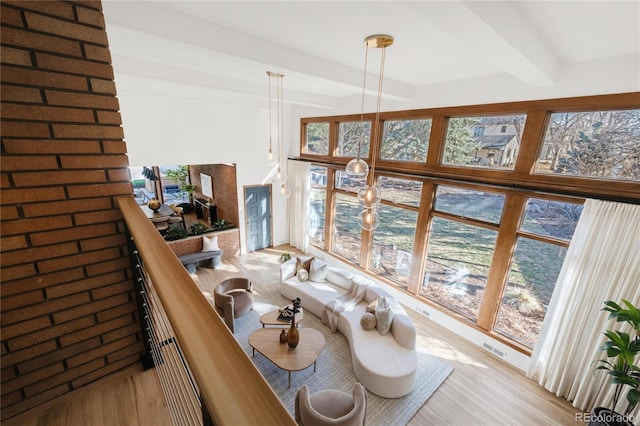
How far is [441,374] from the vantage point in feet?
12.1

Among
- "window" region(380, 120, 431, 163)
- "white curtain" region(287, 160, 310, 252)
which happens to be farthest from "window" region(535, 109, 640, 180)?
"white curtain" region(287, 160, 310, 252)

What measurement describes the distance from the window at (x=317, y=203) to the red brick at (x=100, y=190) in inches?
207

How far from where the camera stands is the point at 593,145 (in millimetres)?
→ 3004

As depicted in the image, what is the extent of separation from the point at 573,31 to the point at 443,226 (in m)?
2.90

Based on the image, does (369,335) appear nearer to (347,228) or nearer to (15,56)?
(347,228)

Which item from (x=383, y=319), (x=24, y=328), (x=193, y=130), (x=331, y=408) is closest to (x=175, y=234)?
(x=193, y=130)

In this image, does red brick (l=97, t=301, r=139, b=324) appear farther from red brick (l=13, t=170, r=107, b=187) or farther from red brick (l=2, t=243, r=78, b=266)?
red brick (l=13, t=170, r=107, b=187)

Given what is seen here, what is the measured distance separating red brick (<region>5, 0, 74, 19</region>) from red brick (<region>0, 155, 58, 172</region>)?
0.63m

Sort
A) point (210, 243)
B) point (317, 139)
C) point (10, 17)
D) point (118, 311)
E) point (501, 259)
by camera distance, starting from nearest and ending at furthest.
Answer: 1. point (10, 17)
2. point (118, 311)
3. point (501, 259)
4. point (210, 243)
5. point (317, 139)

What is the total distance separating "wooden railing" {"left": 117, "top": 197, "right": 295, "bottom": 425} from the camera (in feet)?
1.54

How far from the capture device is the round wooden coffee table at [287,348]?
11.1ft

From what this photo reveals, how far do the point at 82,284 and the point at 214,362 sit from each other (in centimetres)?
134

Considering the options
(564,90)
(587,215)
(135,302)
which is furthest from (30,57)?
(587,215)

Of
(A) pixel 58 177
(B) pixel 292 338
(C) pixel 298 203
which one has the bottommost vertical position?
(B) pixel 292 338
